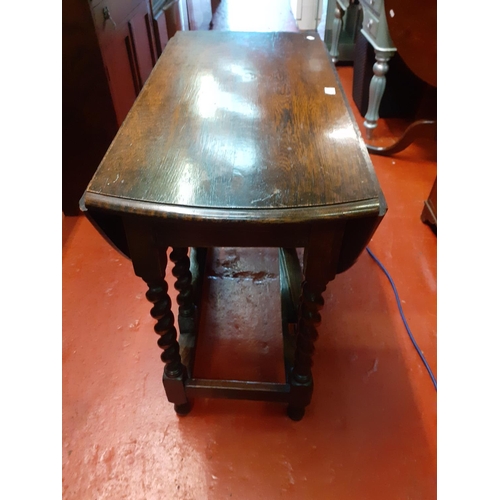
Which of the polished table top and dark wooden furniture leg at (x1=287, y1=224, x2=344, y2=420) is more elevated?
the polished table top

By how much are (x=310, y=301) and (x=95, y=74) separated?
4.17 feet

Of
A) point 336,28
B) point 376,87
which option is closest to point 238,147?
point 376,87

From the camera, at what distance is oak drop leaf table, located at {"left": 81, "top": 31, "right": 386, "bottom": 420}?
0.69m

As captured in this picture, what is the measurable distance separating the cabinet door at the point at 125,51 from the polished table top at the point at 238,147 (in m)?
0.48

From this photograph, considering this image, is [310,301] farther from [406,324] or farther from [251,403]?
[406,324]

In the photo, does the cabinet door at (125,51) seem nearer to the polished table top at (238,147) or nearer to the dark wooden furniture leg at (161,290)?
the polished table top at (238,147)

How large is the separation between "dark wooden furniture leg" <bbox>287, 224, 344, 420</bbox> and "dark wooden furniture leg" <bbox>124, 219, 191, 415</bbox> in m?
0.30

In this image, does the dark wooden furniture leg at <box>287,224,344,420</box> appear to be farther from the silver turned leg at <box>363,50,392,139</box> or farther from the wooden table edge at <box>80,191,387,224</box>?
the silver turned leg at <box>363,50,392,139</box>

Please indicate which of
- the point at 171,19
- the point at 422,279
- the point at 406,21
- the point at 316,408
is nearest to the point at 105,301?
the point at 316,408

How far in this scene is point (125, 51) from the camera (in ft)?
5.74

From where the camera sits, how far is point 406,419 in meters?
1.14

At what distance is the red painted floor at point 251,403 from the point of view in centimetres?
102

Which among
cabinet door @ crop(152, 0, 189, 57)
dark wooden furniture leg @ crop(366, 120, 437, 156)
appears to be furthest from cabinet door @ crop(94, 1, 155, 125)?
dark wooden furniture leg @ crop(366, 120, 437, 156)

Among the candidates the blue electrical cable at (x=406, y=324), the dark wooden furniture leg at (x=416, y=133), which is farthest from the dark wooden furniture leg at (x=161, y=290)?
the dark wooden furniture leg at (x=416, y=133)
